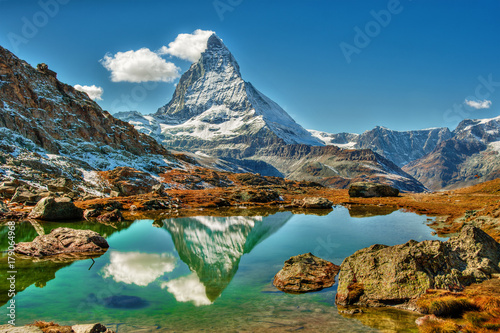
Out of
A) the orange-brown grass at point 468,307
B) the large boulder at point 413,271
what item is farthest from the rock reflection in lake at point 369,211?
the orange-brown grass at point 468,307

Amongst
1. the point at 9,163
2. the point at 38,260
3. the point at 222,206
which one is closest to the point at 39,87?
the point at 9,163

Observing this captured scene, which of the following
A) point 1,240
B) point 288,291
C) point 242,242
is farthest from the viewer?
point 242,242

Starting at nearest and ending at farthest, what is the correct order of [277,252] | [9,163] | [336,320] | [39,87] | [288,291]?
1. [336,320]
2. [288,291]
3. [277,252]
4. [9,163]
5. [39,87]

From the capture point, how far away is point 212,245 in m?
34.7

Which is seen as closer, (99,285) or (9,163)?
(99,285)

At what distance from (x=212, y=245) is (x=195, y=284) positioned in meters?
13.6

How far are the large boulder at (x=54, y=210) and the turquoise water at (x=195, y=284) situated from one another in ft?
18.4

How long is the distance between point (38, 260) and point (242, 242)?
Answer: 2039cm

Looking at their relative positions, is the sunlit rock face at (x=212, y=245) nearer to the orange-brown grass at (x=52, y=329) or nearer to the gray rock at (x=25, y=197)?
the orange-brown grass at (x=52, y=329)

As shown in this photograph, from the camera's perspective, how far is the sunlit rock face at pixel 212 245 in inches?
806

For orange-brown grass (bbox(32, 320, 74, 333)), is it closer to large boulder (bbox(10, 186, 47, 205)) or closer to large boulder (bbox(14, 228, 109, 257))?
large boulder (bbox(14, 228, 109, 257))

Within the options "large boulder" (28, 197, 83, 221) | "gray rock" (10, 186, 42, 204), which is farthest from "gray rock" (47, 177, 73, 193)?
"large boulder" (28, 197, 83, 221)

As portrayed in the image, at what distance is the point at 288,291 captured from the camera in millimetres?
18703

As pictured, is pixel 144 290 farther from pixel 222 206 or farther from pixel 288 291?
pixel 222 206
